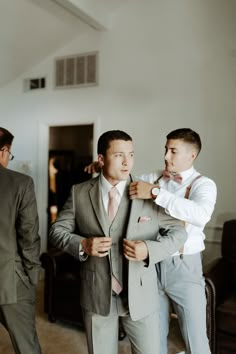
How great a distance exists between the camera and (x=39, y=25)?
3895 mm

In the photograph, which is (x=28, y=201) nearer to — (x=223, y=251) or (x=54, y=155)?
(x=223, y=251)

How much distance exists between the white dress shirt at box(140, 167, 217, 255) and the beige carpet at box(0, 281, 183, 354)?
1.39 metres

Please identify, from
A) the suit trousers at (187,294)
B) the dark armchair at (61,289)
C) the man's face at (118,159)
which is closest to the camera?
the man's face at (118,159)

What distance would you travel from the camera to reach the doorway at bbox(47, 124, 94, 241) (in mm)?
5215

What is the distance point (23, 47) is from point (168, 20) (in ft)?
5.53

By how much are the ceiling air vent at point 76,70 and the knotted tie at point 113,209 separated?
2826mm

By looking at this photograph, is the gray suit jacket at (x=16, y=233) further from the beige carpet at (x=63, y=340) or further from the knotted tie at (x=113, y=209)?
the beige carpet at (x=63, y=340)

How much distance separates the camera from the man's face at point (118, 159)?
5.04 ft

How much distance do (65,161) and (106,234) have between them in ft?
13.9

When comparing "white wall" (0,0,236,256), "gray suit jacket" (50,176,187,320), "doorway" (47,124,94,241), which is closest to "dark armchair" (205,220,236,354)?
"white wall" (0,0,236,256)

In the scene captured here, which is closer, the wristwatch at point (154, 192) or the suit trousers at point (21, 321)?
the wristwatch at point (154, 192)

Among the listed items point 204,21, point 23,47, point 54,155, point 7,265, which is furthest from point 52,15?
point 7,265

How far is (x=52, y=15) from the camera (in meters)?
3.78

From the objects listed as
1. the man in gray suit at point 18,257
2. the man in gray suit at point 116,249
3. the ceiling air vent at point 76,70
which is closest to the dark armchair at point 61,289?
the man in gray suit at point 18,257
